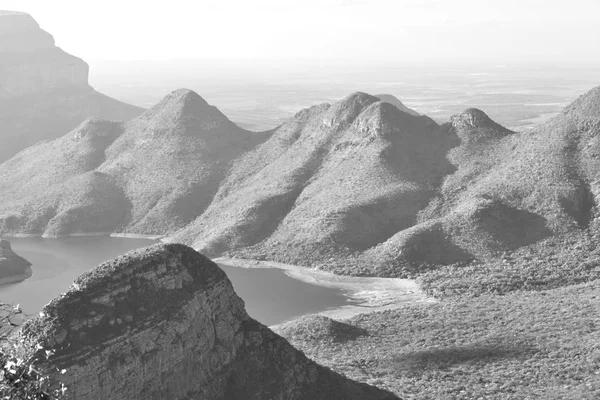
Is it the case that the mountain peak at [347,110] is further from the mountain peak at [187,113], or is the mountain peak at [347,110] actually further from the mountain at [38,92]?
the mountain at [38,92]

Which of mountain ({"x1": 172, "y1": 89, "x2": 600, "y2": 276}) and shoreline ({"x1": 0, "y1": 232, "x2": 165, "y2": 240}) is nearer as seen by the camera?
mountain ({"x1": 172, "y1": 89, "x2": 600, "y2": 276})

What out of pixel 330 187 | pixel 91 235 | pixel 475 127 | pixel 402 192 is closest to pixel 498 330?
pixel 402 192

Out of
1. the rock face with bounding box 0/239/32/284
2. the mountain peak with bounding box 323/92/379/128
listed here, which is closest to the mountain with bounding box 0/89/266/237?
the mountain peak with bounding box 323/92/379/128

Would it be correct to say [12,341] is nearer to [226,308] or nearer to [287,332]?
[226,308]

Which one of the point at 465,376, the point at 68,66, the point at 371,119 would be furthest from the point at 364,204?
the point at 68,66

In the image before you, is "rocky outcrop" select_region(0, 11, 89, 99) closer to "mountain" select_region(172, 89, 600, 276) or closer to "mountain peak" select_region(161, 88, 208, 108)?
"mountain peak" select_region(161, 88, 208, 108)

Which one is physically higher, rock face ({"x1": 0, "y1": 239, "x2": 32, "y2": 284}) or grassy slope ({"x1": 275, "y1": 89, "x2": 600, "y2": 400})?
grassy slope ({"x1": 275, "y1": 89, "x2": 600, "y2": 400})

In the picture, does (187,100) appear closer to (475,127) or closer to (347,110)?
(347,110)
